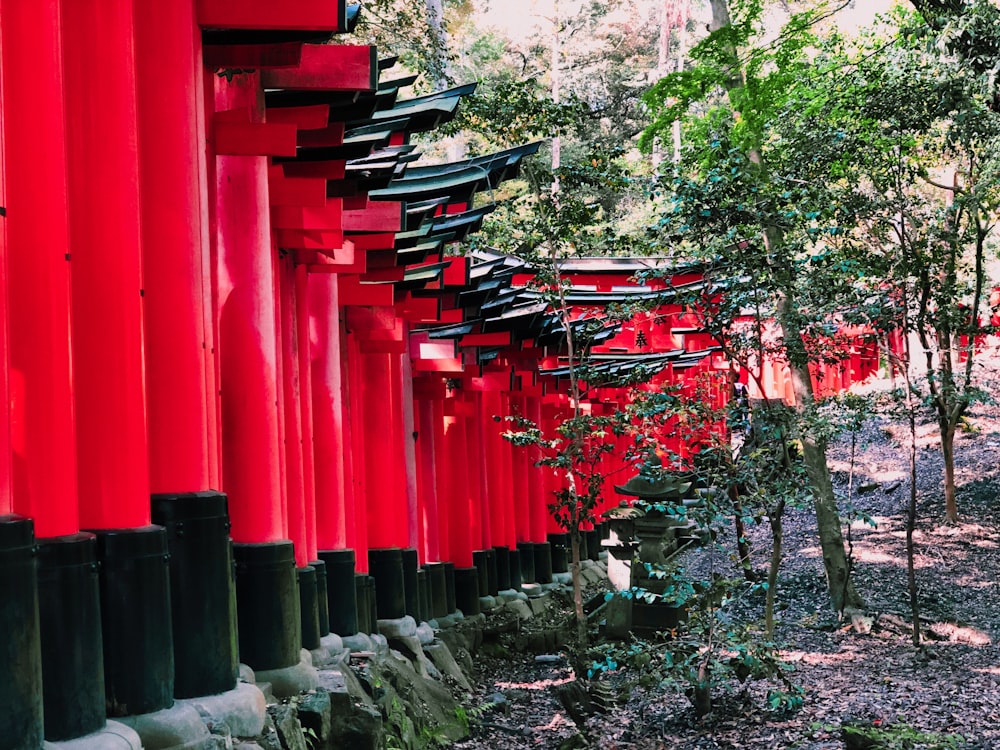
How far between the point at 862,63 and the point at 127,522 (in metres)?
9.61

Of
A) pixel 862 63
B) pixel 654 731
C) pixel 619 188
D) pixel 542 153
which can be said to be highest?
pixel 542 153

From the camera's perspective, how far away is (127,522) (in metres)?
5.44

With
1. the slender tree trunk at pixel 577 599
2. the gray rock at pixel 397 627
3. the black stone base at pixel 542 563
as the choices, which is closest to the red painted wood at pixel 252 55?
the gray rock at pixel 397 627

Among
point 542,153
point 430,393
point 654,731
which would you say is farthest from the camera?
point 542,153

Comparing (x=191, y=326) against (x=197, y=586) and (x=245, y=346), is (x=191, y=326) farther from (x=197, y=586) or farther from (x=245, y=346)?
(x=245, y=346)

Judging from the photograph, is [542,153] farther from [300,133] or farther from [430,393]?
[300,133]

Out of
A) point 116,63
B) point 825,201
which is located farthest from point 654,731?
point 116,63

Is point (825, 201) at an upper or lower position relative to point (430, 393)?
upper

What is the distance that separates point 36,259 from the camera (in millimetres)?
4801

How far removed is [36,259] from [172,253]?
140 centimetres

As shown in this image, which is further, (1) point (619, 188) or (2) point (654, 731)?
(1) point (619, 188)

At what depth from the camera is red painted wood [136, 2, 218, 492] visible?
6.13m

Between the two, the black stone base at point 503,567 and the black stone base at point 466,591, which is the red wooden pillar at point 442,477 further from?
the black stone base at point 503,567

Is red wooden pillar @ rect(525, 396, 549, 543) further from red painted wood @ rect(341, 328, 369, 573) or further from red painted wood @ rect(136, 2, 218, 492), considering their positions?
red painted wood @ rect(136, 2, 218, 492)
